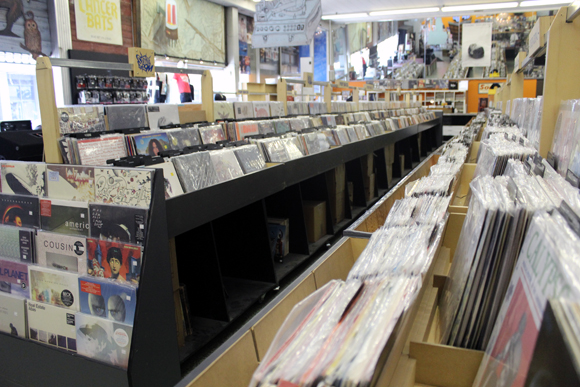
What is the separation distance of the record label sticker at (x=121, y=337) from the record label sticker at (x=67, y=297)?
26 cm

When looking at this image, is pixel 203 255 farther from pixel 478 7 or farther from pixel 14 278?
pixel 478 7

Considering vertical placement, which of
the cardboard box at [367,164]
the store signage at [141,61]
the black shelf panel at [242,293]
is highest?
the store signage at [141,61]

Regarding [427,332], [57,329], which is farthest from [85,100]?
[427,332]

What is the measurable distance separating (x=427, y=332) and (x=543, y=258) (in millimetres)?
527

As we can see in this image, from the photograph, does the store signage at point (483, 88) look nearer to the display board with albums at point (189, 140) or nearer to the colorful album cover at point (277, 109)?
the display board with albums at point (189, 140)

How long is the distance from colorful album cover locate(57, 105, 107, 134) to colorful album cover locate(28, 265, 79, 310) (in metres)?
1.61

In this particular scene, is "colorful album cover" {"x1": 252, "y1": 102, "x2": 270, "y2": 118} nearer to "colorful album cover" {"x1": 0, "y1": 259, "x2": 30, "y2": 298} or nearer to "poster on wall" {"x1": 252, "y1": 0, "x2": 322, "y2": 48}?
"poster on wall" {"x1": 252, "y1": 0, "x2": 322, "y2": 48}

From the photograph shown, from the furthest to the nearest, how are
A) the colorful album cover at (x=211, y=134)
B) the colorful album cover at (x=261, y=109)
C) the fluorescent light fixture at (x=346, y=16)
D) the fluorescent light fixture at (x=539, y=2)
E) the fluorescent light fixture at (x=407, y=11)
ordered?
the fluorescent light fixture at (x=346, y=16), the fluorescent light fixture at (x=407, y=11), the fluorescent light fixture at (x=539, y=2), the colorful album cover at (x=261, y=109), the colorful album cover at (x=211, y=134)

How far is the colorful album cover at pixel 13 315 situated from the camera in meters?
1.85

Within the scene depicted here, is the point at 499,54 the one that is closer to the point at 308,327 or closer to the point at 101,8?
the point at 101,8

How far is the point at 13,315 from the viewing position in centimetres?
188

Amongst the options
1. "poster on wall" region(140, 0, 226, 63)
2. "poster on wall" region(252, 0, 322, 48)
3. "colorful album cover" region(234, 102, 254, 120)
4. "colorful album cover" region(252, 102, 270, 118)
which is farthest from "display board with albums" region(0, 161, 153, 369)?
"poster on wall" region(140, 0, 226, 63)

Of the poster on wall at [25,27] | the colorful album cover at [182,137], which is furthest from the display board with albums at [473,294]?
the poster on wall at [25,27]

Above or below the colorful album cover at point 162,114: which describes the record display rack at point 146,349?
below
